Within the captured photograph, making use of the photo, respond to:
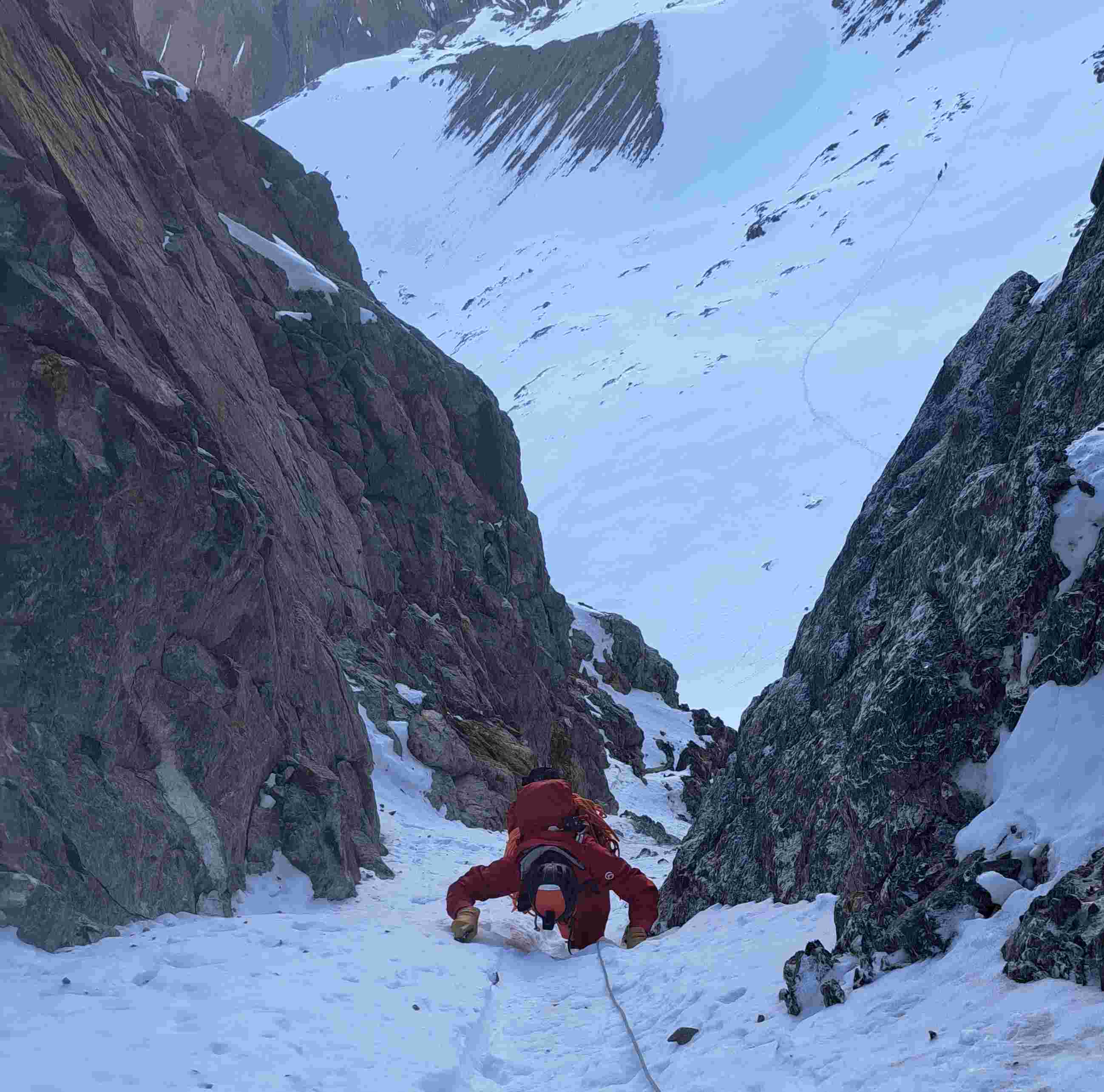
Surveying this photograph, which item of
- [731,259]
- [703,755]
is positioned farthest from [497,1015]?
[731,259]

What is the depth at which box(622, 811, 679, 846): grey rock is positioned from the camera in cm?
2066

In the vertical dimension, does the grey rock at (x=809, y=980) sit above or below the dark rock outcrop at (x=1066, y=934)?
below

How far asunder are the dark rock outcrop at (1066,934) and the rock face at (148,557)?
489cm

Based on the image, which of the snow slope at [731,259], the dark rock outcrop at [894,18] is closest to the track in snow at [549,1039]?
the snow slope at [731,259]

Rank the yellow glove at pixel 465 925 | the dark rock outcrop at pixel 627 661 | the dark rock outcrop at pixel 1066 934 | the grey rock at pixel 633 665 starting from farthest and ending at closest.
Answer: the grey rock at pixel 633 665 < the dark rock outcrop at pixel 627 661 < the yellow glove at pixel 465 925 < the dark rock outcrop at pixel 1066 934

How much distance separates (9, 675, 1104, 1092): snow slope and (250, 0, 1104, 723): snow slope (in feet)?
109

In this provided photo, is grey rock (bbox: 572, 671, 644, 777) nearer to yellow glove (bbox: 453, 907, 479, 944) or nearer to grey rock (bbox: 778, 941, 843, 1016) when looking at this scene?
yellow glove (bbox: 453, 907, 479, 944)

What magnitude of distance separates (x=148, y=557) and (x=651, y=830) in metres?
16.1

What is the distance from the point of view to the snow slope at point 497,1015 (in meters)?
3.62

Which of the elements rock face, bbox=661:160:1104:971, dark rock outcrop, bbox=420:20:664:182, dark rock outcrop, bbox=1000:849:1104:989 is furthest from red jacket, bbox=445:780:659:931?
dark rock outcrop, bbox=420:20:664:182

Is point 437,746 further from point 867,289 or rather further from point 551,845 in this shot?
point 867,289

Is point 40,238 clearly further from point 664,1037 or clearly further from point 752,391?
point 752,391

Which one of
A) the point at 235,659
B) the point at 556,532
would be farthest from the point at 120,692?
the point at 556,532

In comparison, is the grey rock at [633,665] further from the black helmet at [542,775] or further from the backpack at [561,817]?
the backpack at [561,817]
